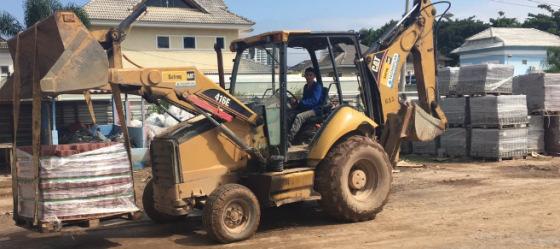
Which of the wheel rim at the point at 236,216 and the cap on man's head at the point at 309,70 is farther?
the cap on man's head at the point at 309,70

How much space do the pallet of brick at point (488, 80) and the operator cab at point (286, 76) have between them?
7513 millimetres

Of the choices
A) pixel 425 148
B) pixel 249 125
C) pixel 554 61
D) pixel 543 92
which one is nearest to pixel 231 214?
pixel 249 125

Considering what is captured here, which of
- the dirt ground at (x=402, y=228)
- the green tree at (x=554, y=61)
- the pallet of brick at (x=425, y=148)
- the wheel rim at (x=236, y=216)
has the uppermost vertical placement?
the green tree at (x=554, y=61)

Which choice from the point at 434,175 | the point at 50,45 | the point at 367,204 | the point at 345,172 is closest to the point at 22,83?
the point at 50,45

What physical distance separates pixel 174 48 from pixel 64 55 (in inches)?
1153

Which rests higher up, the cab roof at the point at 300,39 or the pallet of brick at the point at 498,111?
the cab roof at the point at 300,39

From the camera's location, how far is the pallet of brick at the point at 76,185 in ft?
20.5

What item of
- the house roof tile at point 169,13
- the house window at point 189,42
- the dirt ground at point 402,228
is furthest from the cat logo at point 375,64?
the house window at point 189,42

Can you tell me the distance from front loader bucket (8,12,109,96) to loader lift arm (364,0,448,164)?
12.9ft

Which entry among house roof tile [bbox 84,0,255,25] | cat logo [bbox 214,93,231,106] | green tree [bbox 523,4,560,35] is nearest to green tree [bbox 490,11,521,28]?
green tree [bbox 523,4,560,35]

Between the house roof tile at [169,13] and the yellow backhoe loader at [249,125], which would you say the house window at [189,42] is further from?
the yellow backhoe loader at [249,125]

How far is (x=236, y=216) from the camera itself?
7.16 m

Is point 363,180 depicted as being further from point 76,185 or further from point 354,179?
point 76,185

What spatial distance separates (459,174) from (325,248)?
716cm
